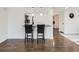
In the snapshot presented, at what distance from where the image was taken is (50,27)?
8.93 metres

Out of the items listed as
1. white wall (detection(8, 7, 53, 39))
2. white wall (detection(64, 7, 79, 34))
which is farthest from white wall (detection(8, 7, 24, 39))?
white wall (detection(64, 7, 79, 34))

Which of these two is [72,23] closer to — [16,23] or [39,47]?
[16,23]

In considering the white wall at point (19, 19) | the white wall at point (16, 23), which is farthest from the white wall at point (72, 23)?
the white wall at point (16, 23)

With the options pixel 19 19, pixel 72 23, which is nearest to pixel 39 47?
pixel 19 19

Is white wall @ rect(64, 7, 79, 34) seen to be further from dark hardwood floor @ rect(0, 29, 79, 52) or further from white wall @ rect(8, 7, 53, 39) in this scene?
dark hardwood floor @ rect(0, 29, 79, 52)

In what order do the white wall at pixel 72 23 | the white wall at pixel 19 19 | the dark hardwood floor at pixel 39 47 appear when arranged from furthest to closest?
the white wall at pixel 72 23 < the white wall at pixel 19 19 < the dark hardwood floor at pixel 39 47

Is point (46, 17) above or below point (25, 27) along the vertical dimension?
above

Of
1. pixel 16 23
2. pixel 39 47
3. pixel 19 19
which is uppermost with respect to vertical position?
pixel 19 19

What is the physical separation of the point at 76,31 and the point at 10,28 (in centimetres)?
580

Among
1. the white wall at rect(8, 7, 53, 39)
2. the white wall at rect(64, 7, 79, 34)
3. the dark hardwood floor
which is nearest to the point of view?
the dark hardwood floor

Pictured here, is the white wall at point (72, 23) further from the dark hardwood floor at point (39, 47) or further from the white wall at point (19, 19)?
the dark hardwood floor at point (39, 47)
